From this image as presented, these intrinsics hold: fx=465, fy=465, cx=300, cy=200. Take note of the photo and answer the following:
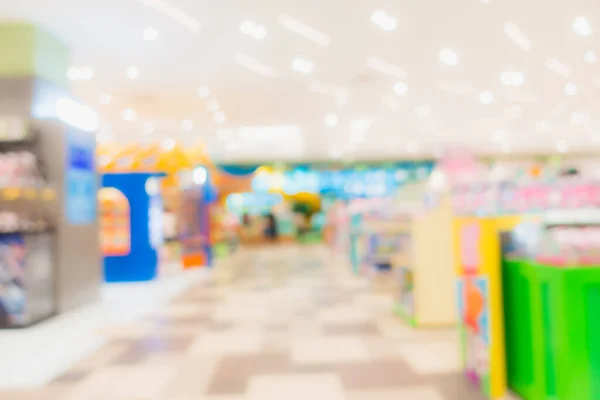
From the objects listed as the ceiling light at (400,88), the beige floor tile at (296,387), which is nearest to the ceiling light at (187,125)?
the ceiling light at (400,88)

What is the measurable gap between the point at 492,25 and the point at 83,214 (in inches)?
229

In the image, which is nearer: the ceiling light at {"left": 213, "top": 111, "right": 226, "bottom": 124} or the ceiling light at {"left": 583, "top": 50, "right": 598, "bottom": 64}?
the ceiling light at {"left": 583, "top": 50, "right": 598, "bottom": 64}

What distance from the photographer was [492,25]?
6094 millimetres

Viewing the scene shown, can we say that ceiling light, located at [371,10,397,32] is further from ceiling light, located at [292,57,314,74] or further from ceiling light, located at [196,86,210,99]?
ceiling light, located at [196,86,210,99]

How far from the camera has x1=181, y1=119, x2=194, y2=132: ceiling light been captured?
1201cm

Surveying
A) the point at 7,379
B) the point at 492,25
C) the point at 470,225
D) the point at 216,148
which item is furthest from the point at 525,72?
the point at 216,148

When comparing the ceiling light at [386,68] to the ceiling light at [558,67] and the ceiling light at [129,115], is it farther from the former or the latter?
the ceiling light at [129,115]

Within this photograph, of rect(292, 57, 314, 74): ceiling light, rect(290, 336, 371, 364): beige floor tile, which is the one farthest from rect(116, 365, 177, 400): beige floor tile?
rect(292, 57, 314, 74): ceiling light

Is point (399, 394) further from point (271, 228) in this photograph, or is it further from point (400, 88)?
point (271, 228)

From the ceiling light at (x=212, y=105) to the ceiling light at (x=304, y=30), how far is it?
383cm

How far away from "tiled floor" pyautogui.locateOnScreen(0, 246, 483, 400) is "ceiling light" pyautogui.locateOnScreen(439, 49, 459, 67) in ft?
12.7

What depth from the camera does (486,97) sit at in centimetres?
998

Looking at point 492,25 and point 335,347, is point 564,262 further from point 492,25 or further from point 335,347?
point 492,25

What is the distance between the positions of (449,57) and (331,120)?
4963mm
